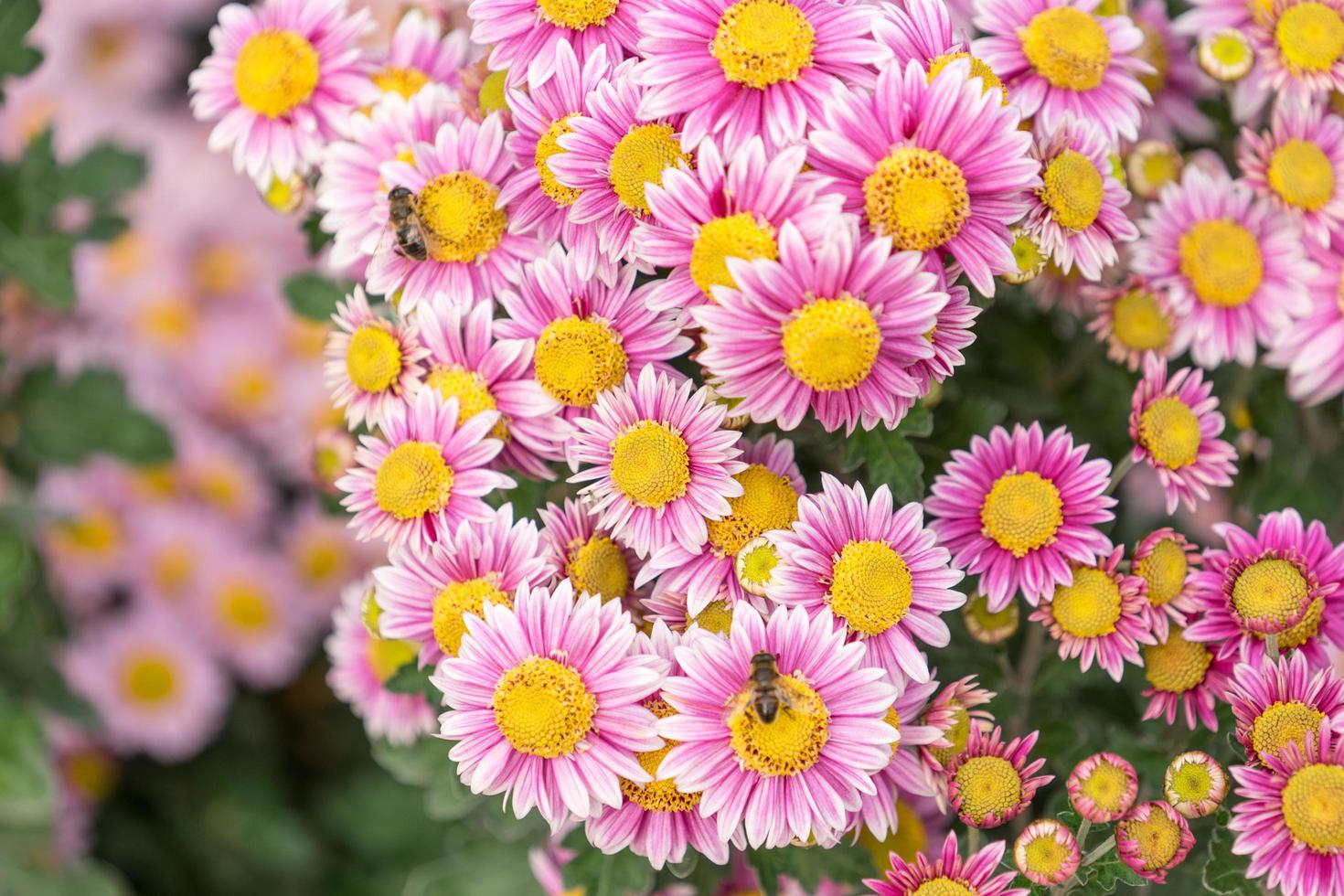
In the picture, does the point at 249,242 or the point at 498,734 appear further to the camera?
the point at 249,242

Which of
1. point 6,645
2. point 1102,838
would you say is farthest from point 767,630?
point 6,645

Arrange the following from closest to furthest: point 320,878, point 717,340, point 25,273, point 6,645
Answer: point 717,340, point 25,273, point 6,645, point 320,878

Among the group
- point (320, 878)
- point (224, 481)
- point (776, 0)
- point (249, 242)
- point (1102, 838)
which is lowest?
point (320, 878)

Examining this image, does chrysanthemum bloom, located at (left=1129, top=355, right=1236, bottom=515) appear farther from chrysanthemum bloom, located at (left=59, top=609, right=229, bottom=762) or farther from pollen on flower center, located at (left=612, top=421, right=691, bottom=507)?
chrysanthemum bloom, located at (left=59, top=609, right=229, bottom=762)

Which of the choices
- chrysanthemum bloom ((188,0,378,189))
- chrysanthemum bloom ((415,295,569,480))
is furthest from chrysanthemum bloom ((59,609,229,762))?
chrysanthemum bloom ((415,295,569,480))

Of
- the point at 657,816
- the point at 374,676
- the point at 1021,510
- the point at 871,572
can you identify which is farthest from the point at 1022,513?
the point at 374,676

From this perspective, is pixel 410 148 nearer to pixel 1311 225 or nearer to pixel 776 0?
pixel 776 0

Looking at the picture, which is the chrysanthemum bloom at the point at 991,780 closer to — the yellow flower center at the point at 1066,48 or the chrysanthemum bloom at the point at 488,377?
the chrysanthemum bloom at the point at 488,377

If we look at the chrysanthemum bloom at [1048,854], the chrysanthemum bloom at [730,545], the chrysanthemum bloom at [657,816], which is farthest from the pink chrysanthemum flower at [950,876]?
the chrysanthemum bloom at [730,545]
